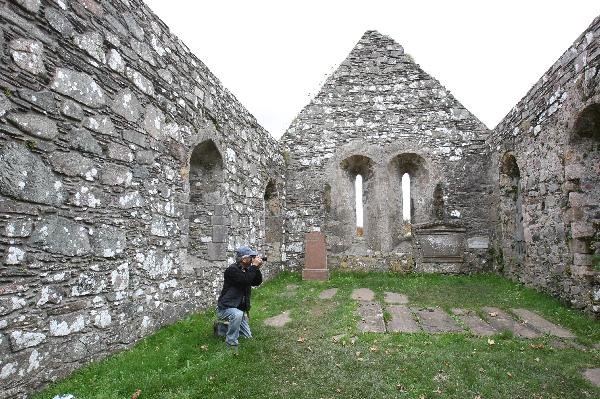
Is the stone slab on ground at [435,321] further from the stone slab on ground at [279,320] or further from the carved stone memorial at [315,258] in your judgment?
the carved stone memorial at [315,258]

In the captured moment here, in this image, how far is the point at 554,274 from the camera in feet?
23.2

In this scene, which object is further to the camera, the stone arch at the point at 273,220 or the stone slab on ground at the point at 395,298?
the stone arch at the point at 273,220

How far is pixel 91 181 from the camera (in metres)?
4.16

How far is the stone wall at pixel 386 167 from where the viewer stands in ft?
35.8

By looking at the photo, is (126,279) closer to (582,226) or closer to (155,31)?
(155,31)

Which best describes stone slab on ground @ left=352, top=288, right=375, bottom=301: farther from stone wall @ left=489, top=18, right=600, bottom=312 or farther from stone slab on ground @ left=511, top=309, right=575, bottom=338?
stone wall @ left=489, top=18, right=600, bottom=312

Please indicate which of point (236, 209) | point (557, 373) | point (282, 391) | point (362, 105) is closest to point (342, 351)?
point (282, 391)

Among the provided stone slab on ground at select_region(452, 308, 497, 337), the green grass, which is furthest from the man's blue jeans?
stone slab on ground at select_region(452, 308, 497, 337)

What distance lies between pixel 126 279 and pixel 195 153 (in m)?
3.11

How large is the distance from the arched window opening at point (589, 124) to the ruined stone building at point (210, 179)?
4 centimetres

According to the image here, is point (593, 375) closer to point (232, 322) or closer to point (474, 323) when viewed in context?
point (474, 323)

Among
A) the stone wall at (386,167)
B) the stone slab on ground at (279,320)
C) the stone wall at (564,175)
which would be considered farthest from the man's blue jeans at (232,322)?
the stone wall at (386,167)

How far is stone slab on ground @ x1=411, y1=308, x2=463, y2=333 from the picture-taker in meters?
5.39

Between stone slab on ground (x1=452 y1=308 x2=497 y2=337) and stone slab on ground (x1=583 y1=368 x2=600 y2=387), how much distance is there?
49.4 inches
